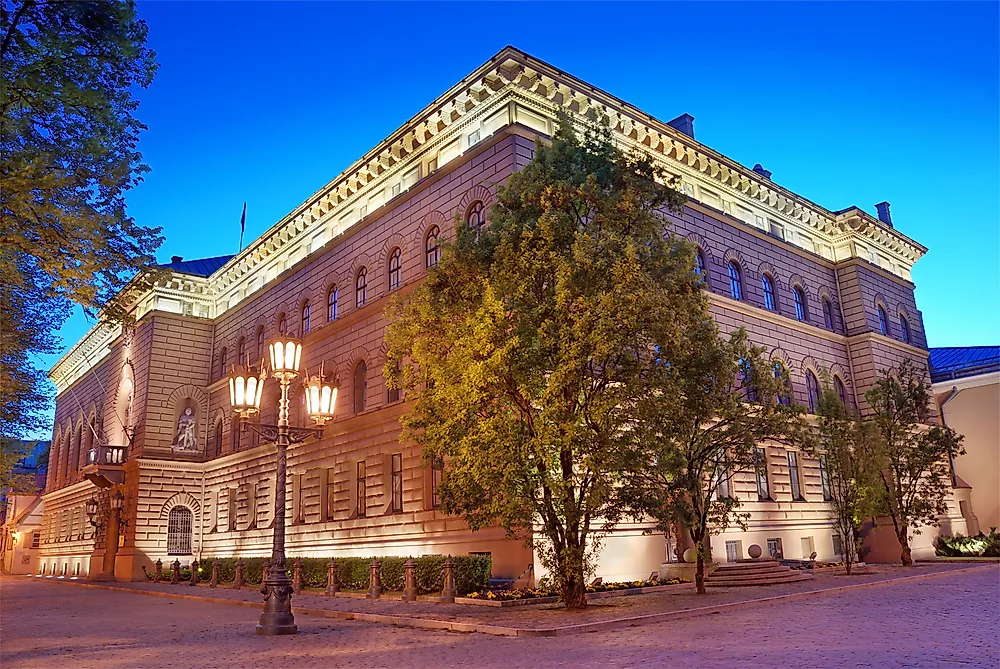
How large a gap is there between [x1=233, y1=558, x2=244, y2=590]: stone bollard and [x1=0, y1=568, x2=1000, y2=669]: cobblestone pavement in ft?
34.7

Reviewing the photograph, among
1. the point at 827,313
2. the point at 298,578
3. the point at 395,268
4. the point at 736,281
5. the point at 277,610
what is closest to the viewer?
the point at 277,610

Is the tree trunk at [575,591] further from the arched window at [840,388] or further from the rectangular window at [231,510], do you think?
the rectangular window at [231,510]

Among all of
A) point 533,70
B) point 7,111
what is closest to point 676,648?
point 7,111

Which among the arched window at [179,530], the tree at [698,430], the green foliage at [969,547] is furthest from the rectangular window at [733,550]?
the arched window at [179,530]

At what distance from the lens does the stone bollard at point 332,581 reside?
2206 centimetres

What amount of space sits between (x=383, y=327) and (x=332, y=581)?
8.47 meters

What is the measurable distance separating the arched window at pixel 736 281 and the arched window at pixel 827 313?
6311 mm

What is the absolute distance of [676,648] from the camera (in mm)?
9789

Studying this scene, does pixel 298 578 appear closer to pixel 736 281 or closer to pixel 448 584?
pixel 448 584

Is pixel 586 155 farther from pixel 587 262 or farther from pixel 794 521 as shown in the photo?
pixel 794 521

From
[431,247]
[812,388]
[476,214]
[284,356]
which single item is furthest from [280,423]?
[812,388]

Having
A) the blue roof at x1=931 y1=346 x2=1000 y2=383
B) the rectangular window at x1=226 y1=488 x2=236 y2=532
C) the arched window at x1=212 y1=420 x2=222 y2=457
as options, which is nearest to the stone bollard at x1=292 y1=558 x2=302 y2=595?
the rectangular window at x1=226 y1=488 x2=236 y2=532

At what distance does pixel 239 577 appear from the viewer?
27.0 m

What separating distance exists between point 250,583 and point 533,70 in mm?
19931
